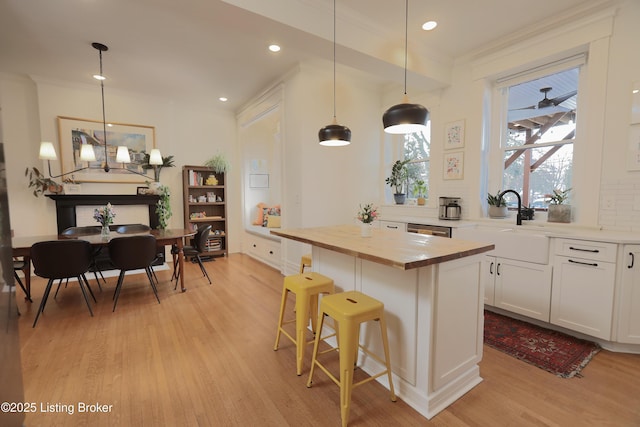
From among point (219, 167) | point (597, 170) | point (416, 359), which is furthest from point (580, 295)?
point (219, 167)

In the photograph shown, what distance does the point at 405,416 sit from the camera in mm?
1659

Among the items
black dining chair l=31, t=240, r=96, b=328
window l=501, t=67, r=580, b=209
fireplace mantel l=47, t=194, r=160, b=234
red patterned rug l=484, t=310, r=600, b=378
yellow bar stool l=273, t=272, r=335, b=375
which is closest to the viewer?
yellow bar stool l=273, t=272, r=335, b=375

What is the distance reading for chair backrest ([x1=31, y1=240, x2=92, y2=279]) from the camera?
9.21ft

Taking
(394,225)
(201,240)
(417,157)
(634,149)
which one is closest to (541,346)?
(634,149)

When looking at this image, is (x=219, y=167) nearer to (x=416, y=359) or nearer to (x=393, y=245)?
(x=393, y=245)

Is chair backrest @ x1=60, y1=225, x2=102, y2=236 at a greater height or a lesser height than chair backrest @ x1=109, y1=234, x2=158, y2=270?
greater

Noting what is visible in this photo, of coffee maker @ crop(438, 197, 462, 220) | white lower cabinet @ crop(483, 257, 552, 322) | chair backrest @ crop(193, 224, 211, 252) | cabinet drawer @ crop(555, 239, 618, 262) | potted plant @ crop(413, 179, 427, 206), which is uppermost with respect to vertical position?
potted plant @ crop(413, 179, 427, 206)

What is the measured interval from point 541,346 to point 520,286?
22.0 inches

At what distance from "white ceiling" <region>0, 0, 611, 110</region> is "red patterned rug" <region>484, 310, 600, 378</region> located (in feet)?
9.64

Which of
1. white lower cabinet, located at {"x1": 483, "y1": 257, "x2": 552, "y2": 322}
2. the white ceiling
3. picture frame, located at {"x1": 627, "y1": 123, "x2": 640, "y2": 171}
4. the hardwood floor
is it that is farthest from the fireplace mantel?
picture frame, located at {"x1": 627, "y1": 123, "x2": 640, "y2": 171}

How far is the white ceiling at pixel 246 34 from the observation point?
255cm

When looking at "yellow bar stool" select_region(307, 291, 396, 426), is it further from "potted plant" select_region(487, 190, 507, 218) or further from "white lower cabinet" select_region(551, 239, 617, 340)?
"potted plant" select_region(487, 190, 507, 218)

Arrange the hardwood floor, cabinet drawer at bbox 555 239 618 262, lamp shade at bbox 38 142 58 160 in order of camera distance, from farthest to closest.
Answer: lamp shade at bbox 38 142 58 160
cabinet drawer at bbox 555 239 618 262
the hardwood floor

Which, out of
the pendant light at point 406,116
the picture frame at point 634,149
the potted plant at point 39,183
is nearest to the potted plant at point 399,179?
the picture frame at point 634,149
